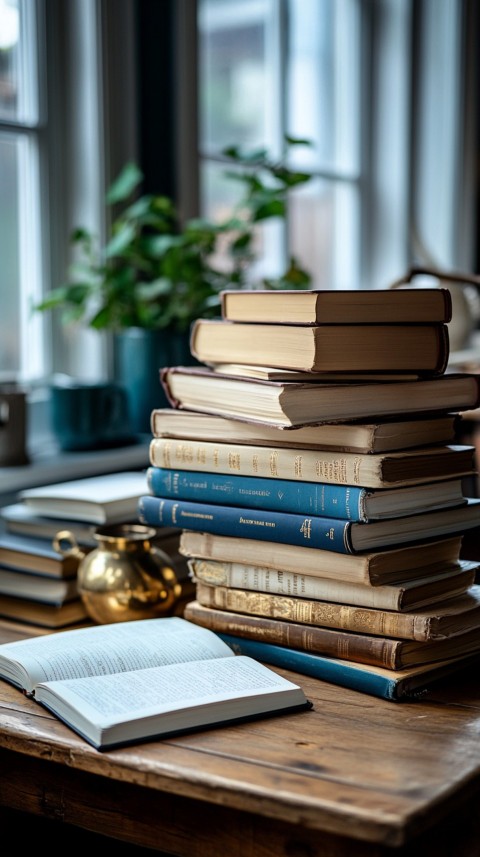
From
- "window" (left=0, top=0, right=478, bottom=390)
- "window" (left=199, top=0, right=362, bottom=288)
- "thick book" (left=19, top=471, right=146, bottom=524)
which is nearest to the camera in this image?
"thick book" (left=19, top=471, right=146, bottom=524)

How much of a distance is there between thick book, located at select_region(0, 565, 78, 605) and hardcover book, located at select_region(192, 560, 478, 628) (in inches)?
7.8

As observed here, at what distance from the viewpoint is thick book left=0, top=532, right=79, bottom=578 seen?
52.1 inches

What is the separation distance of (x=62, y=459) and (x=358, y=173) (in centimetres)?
201

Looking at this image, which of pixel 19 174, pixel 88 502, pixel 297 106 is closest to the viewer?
pixel 88 502

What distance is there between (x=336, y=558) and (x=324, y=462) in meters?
0.10

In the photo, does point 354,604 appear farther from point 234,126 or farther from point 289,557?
point 234,126

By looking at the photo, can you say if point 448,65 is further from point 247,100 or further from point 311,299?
point 311,299

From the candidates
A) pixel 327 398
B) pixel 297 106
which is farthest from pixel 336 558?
pixel 297 106

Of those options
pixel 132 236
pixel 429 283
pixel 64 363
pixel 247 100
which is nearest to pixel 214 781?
pixel 132 236

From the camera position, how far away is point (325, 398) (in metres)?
1.06

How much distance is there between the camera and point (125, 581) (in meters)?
1.25

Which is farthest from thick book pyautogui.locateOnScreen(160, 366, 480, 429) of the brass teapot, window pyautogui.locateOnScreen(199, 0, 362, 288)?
window pyautogui.locateOnScreen(199, 0, 362, 288)

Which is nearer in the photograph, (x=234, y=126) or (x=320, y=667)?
(x=320, y=667)

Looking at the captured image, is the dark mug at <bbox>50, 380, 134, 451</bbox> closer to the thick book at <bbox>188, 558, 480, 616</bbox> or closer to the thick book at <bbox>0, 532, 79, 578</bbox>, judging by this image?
the thick book at <bbox>0, 532, 79, 578</bbox>
